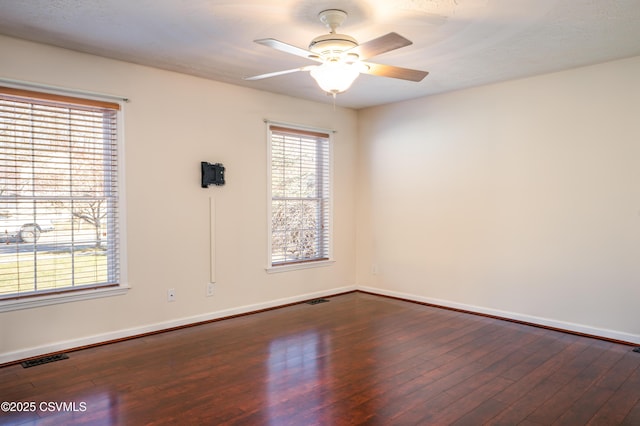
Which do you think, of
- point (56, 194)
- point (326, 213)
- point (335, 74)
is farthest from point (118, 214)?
point (326, 213)

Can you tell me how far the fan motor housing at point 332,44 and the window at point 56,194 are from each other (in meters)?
2.02

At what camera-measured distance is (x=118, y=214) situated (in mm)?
3766

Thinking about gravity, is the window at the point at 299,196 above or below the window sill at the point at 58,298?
above

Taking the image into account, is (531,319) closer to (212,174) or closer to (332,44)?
(332,44)

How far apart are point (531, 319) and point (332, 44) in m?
3.31

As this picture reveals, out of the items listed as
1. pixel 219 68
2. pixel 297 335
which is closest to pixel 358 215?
pixel 297 335

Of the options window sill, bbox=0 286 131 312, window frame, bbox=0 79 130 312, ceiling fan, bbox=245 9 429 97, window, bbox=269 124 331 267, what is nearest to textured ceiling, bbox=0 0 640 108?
ceiling fan, bbox=245 9 429 97

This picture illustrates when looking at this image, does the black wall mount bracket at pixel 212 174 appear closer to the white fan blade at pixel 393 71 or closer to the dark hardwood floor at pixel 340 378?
the dark hardwood floor at pixel 340 378

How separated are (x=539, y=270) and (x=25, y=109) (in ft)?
15.3

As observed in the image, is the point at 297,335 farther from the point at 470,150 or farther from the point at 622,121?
the point at 622,121

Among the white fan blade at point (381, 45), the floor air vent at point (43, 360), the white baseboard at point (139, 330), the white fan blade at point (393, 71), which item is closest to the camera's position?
the white fan blade at point (381, 45)

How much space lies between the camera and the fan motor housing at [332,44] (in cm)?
260

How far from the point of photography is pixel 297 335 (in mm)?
3943

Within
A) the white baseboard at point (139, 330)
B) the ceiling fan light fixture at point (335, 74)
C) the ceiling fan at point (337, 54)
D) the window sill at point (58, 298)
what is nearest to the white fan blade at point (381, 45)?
the ceiling fan at point (337, 54)
